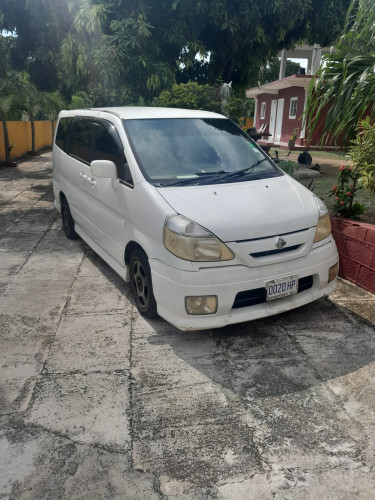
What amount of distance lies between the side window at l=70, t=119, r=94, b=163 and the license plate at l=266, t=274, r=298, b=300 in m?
2.85

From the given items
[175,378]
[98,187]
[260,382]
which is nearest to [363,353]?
[260,382]

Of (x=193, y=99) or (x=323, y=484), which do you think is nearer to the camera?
(x=323, y=484)

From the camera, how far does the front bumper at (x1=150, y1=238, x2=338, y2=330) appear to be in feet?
10.8

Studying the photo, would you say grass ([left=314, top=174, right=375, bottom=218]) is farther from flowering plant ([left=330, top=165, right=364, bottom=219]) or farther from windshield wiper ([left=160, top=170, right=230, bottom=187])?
windshield wiper ([left=160, top=170, right=230, bottom=187])

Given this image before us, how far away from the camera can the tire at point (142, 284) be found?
3824mm

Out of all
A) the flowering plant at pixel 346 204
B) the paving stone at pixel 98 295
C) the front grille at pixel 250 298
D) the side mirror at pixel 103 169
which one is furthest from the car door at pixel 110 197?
the flowering plant at pixel 346 204

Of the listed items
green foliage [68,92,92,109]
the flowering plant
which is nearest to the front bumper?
the flowering plant

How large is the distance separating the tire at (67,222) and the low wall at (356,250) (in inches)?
151

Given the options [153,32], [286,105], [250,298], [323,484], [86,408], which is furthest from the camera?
[286,105]

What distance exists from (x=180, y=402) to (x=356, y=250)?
9.48 ft

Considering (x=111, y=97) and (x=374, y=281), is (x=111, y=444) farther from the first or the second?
(x=111, y=97)

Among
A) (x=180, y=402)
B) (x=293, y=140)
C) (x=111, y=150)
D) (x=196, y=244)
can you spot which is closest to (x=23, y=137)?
(x=293, y=140)

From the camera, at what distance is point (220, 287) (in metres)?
3.30

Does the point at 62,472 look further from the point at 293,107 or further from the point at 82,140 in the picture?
the point at 293,107
